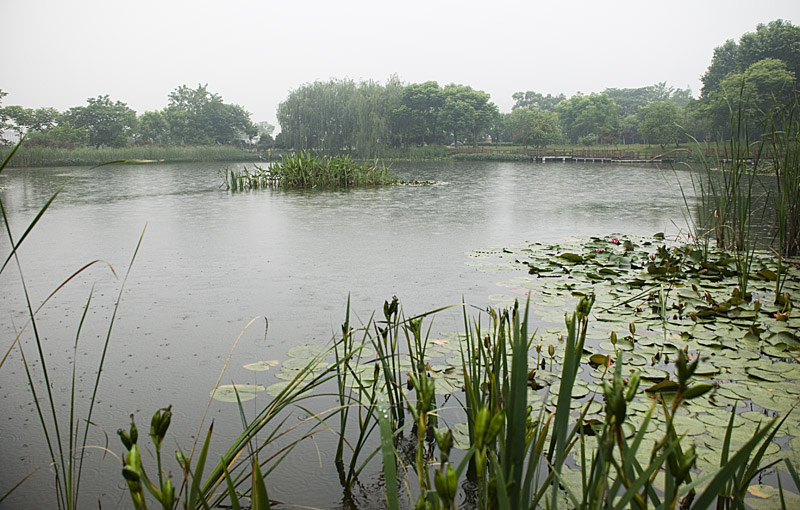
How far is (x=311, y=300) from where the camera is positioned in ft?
11.3

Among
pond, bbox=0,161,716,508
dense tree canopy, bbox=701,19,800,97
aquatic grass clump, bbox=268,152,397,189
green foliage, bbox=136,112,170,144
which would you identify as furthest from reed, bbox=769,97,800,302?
green foliage, bbox=136,112,170,144

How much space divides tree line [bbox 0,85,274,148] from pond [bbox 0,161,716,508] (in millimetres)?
34218

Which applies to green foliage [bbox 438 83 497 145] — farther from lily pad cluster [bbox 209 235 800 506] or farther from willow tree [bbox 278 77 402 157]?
lily pad cluster [bbox 209 235 800 506]

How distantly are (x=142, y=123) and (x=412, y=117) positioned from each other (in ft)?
85.8

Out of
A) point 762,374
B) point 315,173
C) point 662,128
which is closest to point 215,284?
point 762,374

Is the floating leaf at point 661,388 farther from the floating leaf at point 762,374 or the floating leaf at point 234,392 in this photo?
the floating leaf at point 234,392

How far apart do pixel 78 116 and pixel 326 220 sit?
46.7 meters

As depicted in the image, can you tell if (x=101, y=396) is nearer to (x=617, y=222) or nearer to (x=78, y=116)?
(x=617, y=222)

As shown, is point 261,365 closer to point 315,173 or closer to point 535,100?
point 315,173

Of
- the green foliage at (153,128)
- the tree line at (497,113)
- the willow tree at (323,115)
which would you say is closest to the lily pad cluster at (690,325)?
the tree line at (497,113)

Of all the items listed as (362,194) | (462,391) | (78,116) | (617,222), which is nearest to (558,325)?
(462,391)

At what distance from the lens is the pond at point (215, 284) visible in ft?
6.28

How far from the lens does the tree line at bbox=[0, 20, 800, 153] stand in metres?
31.9

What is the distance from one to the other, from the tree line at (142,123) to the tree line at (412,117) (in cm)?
8
